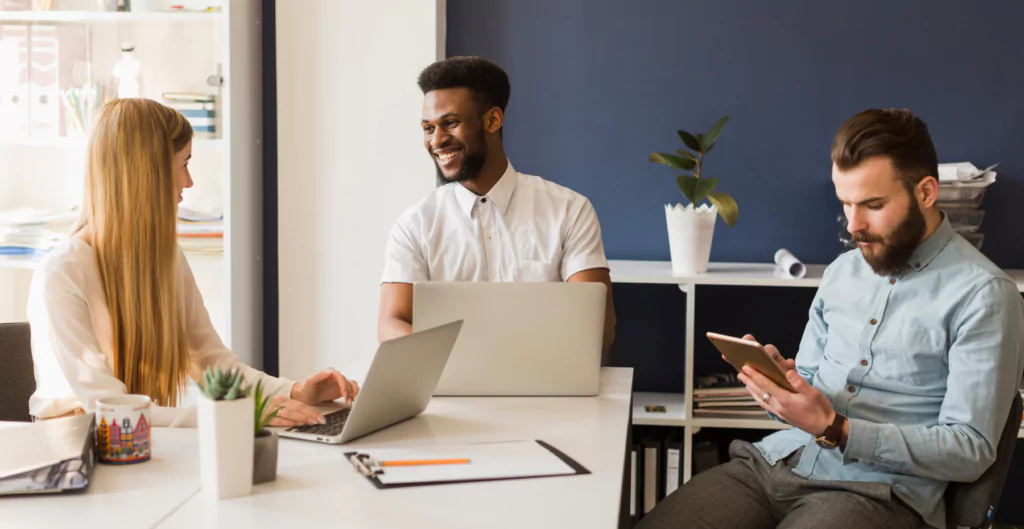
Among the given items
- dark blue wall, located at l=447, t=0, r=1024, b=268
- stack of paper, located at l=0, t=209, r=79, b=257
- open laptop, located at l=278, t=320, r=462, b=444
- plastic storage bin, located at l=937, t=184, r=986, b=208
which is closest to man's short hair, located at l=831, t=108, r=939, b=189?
open laptop, located at l=278, t=320, r=462, b=444

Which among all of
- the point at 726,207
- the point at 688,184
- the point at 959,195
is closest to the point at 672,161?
the point at 688,184

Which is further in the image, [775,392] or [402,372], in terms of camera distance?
[775,392]

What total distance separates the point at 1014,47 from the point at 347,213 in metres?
2.32

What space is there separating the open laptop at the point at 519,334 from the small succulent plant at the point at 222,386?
1.93ft

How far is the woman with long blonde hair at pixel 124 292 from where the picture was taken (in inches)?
68.7

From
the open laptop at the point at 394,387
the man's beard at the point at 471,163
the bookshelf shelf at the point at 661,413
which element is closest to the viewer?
the open laptop at the point at 394,387

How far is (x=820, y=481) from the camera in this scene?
74.0 inches

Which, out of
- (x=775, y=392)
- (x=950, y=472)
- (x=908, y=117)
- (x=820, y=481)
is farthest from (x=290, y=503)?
(x=908, y=117)

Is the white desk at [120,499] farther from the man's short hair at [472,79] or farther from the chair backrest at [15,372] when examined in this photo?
the man's short hair at [472,79]

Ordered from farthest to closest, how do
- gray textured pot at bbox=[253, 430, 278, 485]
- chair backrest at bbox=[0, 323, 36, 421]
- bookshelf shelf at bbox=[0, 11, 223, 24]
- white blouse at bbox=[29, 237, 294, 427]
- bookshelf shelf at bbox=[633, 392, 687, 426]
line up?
bookshelf shelf at bbox=[0, 11, 223, 24]
bookshelf shelf at bbox=[633, 392, 687, 426]
chair backrest at bbox=[0, 323, 36, 421]
white blouse at bbox=[29, 237, 294, 427]
gray textured pot at bbox=[253, 430, 278, 485]

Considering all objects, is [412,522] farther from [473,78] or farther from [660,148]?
[660,148]

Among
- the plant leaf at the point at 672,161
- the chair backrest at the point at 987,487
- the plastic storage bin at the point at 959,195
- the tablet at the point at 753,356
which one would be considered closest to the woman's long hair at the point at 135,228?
the tablet at the point at 753,356

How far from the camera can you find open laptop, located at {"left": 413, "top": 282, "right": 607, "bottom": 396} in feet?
6.36

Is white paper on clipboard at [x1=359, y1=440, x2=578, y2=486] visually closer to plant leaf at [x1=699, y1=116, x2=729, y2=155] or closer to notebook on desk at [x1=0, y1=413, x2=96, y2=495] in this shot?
notebook on desk at [x1=0, y1=413, x2=96, y2=495]
